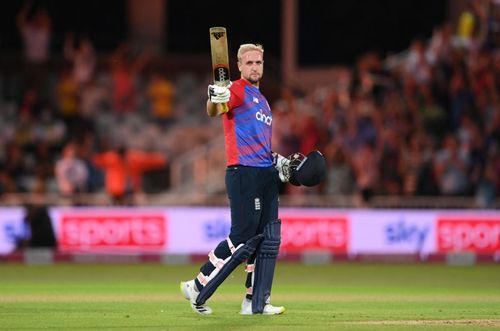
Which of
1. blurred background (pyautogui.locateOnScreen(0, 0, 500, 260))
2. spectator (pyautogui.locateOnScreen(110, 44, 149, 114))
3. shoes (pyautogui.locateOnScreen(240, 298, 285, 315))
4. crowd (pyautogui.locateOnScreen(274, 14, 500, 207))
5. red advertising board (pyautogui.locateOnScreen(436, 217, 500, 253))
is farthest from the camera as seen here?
spectator (pyautogui.locateOnScreen(110, 44, 149, 114))

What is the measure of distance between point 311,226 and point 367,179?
1.41 metres

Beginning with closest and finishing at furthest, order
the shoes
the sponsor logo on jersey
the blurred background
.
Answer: the sponsor logo on jersey
the shoes
the blurred background

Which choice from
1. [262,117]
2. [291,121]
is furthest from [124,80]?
[262,117]

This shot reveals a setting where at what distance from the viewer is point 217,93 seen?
418 inches

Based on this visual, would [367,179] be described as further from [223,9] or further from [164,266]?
[223,9]

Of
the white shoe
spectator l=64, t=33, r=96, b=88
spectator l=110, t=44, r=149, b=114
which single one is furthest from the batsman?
spectator l=64, t=33, r=96, b=88

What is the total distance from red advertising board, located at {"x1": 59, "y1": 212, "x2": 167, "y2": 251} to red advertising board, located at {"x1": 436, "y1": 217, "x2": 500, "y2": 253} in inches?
191

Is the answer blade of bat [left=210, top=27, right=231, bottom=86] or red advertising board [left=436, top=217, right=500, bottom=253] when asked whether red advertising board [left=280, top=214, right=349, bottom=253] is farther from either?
blade of bat [left=210, top=27, right=231, bottom=86]

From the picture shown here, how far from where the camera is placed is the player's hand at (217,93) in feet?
34.8

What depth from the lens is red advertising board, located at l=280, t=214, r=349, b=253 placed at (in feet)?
70.4

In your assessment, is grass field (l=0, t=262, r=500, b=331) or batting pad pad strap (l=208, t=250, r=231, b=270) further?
batting pad pad strap (l=208, t=250, r=231, b=270)

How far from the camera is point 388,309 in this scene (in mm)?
12039

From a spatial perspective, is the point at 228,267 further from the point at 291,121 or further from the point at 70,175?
the point at 291,121

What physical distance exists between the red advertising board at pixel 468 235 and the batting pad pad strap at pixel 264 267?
10.9 m
